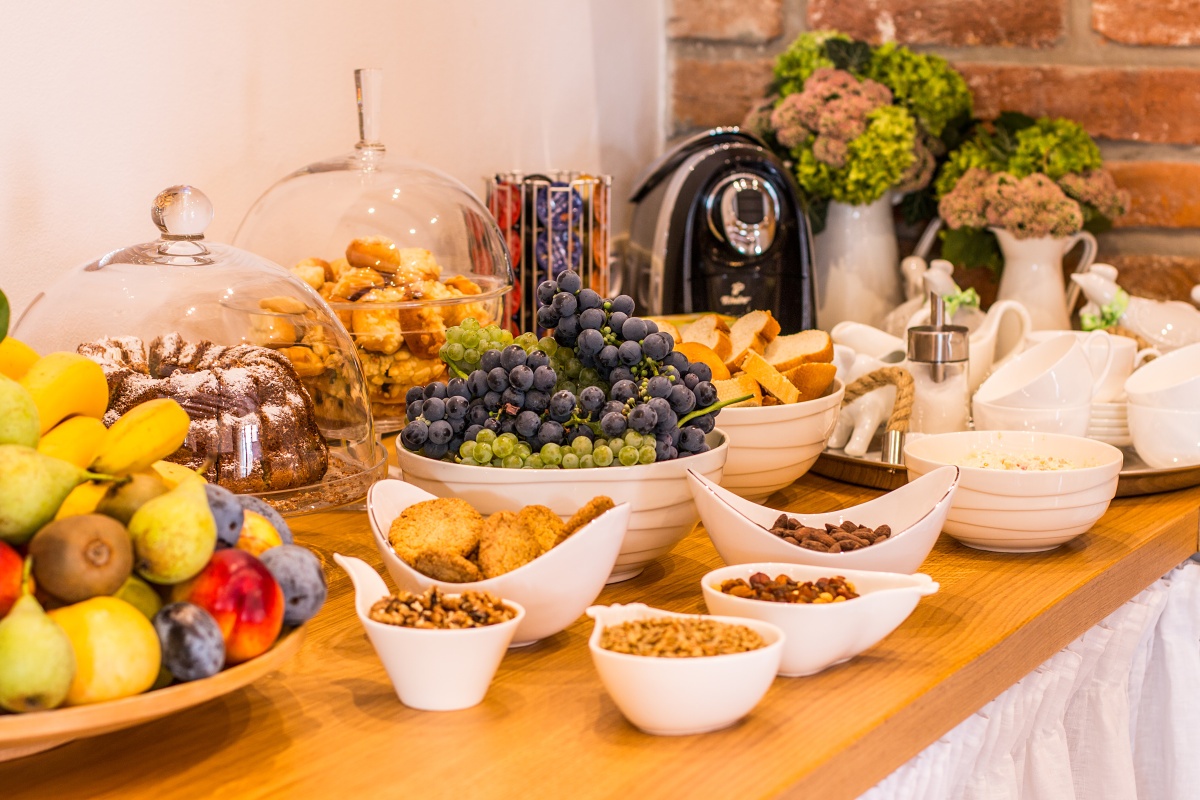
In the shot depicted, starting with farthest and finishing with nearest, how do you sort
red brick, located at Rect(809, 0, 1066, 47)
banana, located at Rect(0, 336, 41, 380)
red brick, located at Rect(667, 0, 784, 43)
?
red brick, located at Rect(667, 0, 784, 43) < red brick, located at Rect(809, 0, 1066, 47) < banana, located at Rect(0, 336, 41, 380)

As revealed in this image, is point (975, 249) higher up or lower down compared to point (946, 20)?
lower down

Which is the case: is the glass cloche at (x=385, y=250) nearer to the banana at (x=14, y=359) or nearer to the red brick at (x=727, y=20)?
the banana at (x=14, y=359)

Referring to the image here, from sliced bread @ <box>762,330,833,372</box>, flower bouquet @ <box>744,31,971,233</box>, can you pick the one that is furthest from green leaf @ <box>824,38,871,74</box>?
sliced bread @ <box>762,330,833,372</box>

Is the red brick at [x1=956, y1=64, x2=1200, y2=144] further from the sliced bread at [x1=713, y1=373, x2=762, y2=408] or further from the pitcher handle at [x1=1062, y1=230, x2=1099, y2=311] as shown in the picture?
the sliced bread at [x1=713, y1=373, x2=762, y2=408]

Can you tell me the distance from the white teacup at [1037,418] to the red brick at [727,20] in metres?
1.06

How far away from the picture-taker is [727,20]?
84.4 inches

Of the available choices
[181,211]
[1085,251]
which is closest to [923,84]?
[1085,251]

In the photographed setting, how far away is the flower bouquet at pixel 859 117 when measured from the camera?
1.84 metres

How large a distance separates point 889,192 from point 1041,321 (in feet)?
1.10

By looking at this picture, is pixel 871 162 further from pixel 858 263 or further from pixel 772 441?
pixel 772 441

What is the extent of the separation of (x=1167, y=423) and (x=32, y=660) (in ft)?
3.54

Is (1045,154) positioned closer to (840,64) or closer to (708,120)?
(840,64)

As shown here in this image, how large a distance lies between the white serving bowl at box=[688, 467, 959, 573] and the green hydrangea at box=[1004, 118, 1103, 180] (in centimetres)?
100

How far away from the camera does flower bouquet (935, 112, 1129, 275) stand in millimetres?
1762
